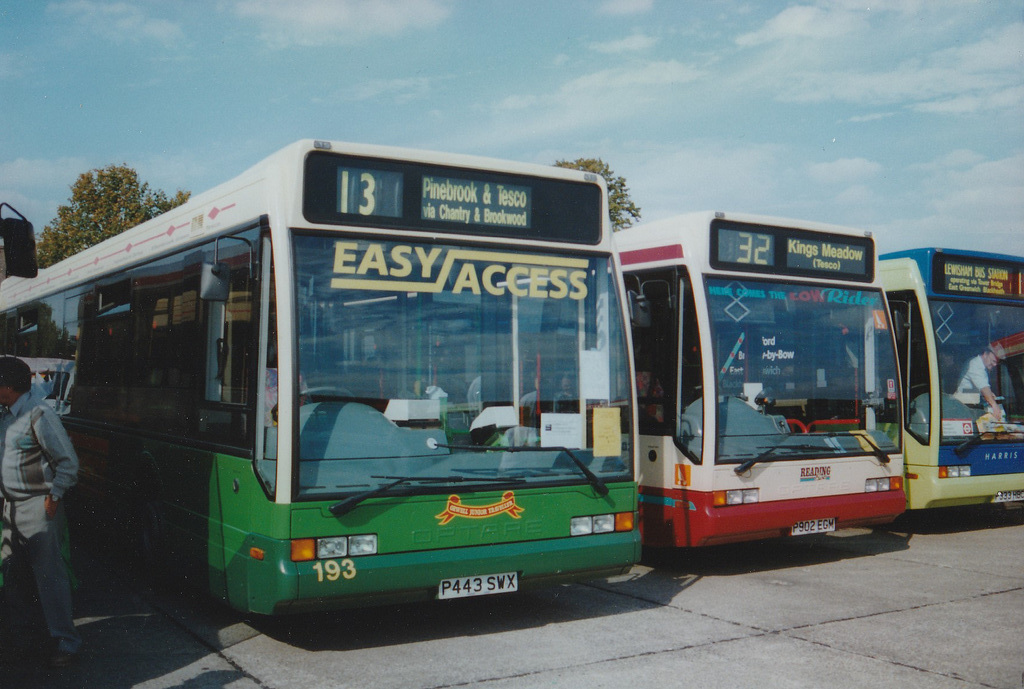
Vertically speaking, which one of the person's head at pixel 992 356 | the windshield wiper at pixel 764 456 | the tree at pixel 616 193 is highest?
the tree at pixel 616 193

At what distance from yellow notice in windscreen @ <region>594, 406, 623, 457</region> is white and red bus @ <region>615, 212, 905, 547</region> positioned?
125 cm

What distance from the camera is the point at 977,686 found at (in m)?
5.28

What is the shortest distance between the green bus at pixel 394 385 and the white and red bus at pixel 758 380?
1491 mm

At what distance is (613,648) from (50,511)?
132 inches

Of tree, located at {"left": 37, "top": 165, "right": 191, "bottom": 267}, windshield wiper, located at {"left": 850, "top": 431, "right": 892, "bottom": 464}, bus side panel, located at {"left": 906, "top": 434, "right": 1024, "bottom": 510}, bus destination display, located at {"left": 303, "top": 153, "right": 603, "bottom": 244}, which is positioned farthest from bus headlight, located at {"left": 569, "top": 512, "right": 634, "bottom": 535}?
tree, located at {"left": 37, "top": 165, "right": 191, "bottom": 267}

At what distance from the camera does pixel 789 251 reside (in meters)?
8.77

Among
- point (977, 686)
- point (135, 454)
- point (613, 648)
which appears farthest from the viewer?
point (135, 454)

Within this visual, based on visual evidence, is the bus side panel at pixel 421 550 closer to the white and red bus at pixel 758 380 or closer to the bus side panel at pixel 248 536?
the bus side panel at pixel 248 536

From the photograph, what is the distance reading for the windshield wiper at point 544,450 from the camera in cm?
605

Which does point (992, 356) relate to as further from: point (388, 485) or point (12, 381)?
point (12, 381)

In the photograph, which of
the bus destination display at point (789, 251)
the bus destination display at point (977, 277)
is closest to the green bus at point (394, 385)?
the bus destination display at point (789, 251)

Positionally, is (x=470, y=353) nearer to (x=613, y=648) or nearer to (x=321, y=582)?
(x=321, y=582)

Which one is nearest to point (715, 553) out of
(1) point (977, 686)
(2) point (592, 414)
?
(2) point (592, 414)

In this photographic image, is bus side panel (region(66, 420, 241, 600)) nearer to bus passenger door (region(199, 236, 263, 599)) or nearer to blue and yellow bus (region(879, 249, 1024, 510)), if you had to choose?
bus passenger door (region(199, 236, 263, 599))
